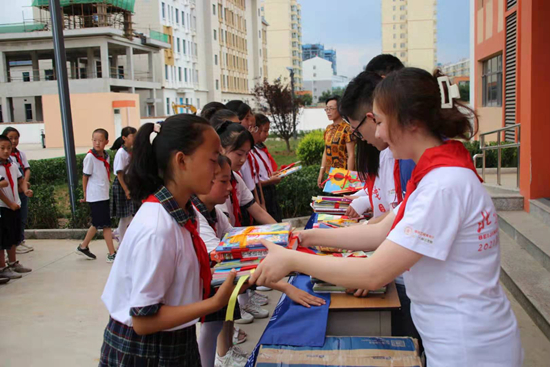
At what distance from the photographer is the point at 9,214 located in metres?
6.11

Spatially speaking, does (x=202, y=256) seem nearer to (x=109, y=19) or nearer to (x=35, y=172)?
(x=35, y=172)

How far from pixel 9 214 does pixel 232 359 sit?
13.1ft

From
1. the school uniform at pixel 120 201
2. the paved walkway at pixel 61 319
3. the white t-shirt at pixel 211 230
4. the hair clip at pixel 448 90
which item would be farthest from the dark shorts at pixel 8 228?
the hair clip at pixel 448 90

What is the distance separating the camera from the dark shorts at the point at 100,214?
6.75 metres

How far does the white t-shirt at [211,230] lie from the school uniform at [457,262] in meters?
1.14

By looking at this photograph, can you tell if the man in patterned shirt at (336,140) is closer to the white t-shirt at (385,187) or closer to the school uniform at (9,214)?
the white t-shirt at (385,187)

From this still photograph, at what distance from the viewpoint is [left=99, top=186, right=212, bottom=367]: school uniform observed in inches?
65.9

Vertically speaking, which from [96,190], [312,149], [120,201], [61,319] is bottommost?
[61,319]

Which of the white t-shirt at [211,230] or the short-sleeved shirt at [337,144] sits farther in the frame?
the short-sleeved shirt at [337,144]

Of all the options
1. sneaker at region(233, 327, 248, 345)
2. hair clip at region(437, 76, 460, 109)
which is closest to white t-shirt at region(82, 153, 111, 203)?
sneaker at region(233, 327, 248, 345)

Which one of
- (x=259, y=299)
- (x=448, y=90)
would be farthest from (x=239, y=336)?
(x=448, y=90)

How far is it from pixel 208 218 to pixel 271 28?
9632 centimetres

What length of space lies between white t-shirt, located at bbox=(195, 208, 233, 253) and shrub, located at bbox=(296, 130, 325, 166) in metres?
12.7

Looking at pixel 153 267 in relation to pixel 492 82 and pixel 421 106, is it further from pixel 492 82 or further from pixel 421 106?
pixel 492 82
